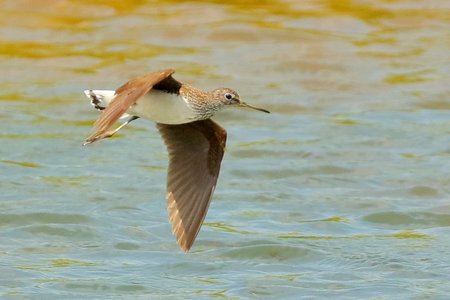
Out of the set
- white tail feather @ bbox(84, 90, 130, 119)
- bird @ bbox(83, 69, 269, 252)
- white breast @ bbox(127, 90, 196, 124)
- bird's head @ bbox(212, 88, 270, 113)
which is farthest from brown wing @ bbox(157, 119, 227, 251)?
white tail feather @ bbox(84, 90, 130, 119)

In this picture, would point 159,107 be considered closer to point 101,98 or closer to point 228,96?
point 101,98

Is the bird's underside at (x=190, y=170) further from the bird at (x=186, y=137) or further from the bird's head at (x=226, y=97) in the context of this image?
the bird's head at (x=226, y=97)

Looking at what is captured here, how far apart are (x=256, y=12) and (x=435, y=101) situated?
2612 mm

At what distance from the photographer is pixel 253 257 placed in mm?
10625

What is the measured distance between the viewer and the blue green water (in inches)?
405

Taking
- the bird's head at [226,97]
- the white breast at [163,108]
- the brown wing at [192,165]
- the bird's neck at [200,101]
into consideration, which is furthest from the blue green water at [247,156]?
the white breast at [163,108]

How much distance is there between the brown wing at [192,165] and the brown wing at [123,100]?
3.54 ft

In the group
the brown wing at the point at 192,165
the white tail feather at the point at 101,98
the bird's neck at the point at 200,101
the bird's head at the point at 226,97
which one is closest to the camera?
the white tail feather at the point at 101,98

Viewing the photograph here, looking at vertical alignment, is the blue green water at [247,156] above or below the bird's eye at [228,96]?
below

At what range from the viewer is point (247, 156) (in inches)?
505

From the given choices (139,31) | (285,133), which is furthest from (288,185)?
(139,31)

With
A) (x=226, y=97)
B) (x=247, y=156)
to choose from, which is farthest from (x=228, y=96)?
(x=247, y=156)

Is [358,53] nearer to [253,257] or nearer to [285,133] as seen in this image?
[285,133]

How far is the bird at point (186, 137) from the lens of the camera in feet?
28.1
